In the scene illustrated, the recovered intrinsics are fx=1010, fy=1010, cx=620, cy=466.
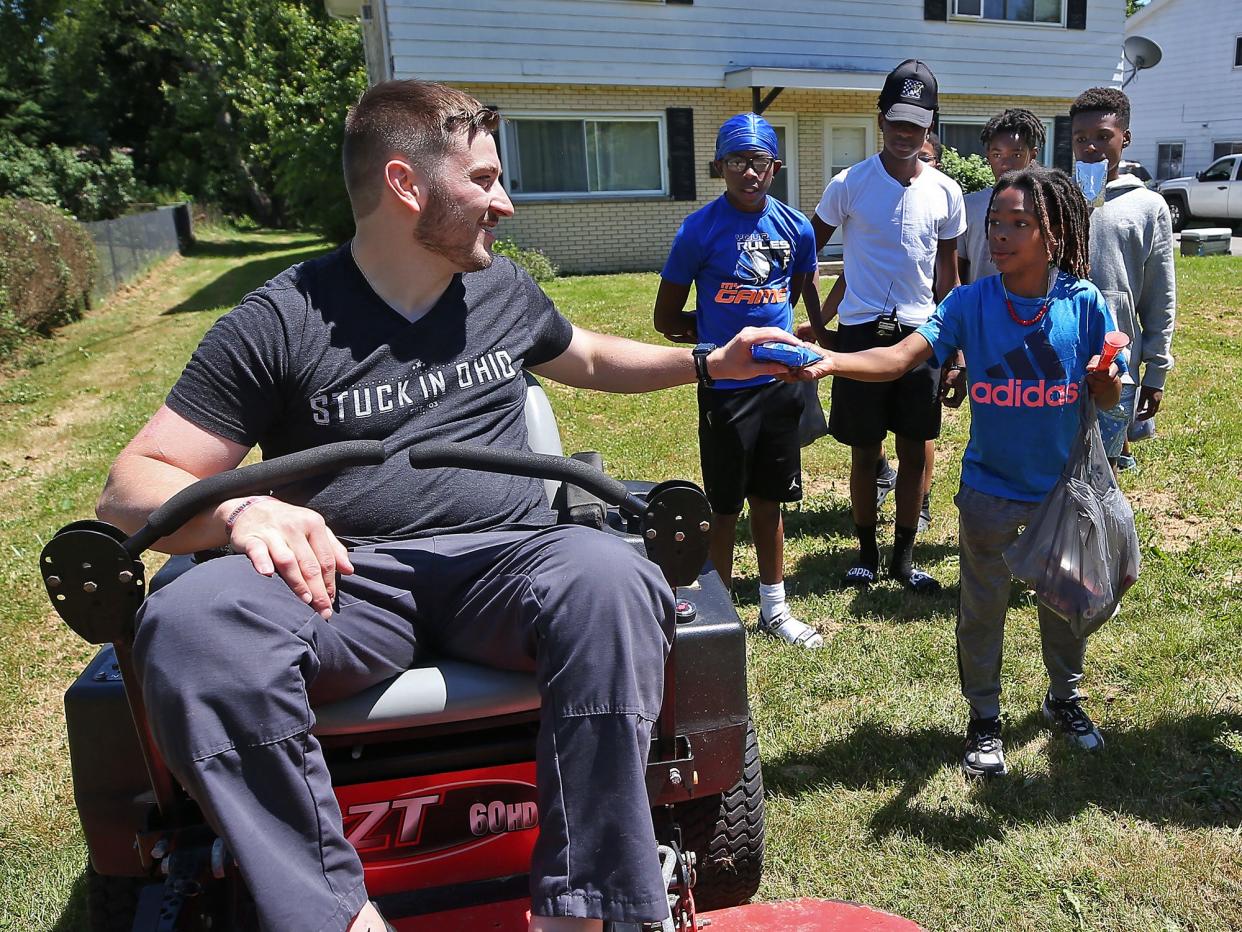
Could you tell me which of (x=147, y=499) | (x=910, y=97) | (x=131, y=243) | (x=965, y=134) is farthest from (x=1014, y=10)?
(x=147, y=499)

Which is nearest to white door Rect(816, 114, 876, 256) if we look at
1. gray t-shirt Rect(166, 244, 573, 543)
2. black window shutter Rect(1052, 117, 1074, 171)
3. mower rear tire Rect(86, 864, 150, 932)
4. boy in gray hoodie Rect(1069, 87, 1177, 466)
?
black window shutter Rect(1052, 117, 1074, 171)

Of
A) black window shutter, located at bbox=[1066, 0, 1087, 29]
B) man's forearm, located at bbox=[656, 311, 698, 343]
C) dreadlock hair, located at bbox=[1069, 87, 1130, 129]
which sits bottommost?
man's forearm, located at bbox=[656, 311, 698, 343]

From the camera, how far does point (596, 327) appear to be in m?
10.3

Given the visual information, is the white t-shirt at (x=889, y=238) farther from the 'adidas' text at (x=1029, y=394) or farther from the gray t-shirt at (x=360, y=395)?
the gray t-shirt at (x=360, y=395)

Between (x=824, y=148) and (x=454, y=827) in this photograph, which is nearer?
(x=454, y=827)

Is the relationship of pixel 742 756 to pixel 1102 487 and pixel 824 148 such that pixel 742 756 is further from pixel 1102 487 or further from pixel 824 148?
pixel 824 148

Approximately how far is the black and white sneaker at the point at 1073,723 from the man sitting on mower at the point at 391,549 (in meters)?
1.53

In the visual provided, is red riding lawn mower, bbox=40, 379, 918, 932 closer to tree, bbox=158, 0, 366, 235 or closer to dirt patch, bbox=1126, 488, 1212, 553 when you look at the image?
dirt patch, bbox=1126, 488, 1212, 553

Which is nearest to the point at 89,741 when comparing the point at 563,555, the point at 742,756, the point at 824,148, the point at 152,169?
the point at 563,555

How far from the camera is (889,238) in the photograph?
4383mm

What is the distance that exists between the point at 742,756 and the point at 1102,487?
135 centimetres

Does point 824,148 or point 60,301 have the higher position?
point 824,148

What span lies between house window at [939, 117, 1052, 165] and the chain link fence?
14107mm

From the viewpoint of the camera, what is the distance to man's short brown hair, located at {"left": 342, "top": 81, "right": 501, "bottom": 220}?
2.34 metres
